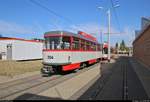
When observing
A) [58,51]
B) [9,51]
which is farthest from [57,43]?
[9,51]

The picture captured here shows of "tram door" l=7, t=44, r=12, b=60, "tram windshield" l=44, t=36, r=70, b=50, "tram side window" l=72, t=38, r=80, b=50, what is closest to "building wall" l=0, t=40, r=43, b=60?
"tram door" l=7, t=44, r=12, b=60

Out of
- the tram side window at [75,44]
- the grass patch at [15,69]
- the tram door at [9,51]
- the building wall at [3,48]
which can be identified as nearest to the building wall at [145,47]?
the tram side window at [75,44]

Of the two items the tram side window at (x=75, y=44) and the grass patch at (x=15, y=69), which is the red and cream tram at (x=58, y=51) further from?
the grass patch at (x=15, y=69)

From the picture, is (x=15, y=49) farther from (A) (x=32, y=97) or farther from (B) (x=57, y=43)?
(A) (x=32, y=97)

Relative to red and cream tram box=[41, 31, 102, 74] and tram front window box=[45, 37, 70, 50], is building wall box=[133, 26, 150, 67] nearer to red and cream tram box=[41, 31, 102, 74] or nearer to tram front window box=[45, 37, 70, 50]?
red and cream tram box=[41, 31, 102, 74]

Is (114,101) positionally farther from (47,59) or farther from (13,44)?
(13,44)

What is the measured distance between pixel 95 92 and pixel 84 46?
10960 millimetres

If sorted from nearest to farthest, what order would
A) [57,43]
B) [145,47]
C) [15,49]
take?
1. [57,43]
2. [145,47]
3. [15,49]

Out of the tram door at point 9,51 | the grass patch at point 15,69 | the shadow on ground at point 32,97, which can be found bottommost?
the shadow on ground at point 32,97

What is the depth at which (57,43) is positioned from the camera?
16.8 metres

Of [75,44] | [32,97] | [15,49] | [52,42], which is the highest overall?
[52,42]

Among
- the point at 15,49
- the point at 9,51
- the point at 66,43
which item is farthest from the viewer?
the point at 9,51

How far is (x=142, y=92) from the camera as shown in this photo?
417 inches

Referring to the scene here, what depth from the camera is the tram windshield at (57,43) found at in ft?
55.0
